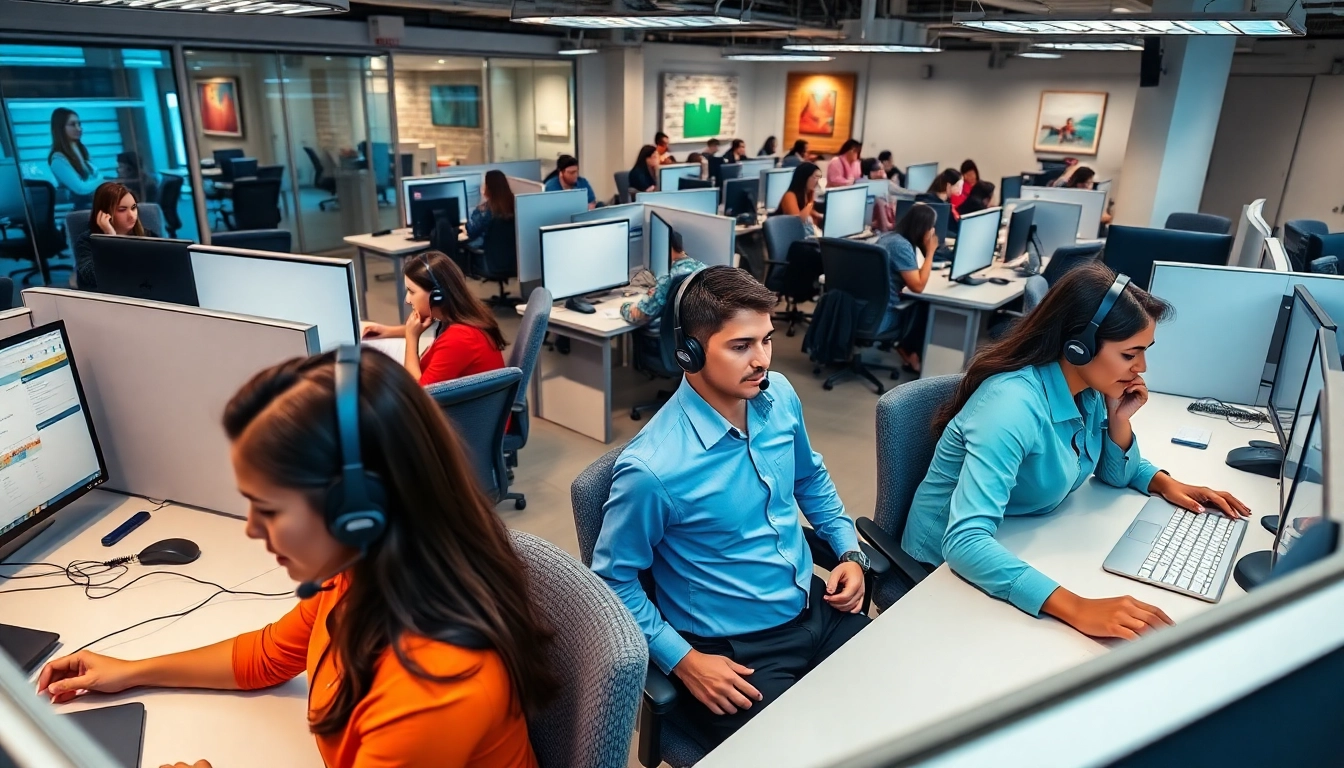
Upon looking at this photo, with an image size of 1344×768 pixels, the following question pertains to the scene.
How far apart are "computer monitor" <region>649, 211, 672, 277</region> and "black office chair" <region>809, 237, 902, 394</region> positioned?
2.98 ft

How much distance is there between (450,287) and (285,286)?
58 cm

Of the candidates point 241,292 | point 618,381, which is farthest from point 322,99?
point 241,292

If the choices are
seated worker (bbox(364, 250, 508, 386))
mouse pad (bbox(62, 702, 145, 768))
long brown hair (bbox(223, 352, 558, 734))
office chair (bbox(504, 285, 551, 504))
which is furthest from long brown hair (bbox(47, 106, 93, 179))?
long brown hair (bbox(223, 352, 558, 734))

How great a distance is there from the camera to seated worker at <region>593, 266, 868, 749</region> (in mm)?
1518

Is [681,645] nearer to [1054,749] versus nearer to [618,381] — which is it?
[1054,749]

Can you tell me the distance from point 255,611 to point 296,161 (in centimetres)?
739

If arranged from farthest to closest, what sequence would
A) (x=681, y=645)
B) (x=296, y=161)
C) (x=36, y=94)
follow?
(x=296, y=161)
(x=36, y=94)
(x=681, y=645)

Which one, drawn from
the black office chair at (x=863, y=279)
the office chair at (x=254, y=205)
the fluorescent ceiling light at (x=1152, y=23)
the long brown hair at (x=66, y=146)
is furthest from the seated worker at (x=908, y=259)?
the long brown hair at (x=66, y=146)

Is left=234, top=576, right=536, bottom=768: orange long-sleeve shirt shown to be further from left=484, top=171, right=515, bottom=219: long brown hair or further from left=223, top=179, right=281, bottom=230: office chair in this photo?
left=223, top=179, right=281, bottom=230: office chair

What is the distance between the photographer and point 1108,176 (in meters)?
10.1

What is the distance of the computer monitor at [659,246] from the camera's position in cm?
466

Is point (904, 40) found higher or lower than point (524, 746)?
higher

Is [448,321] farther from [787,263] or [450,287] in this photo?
[787,263]

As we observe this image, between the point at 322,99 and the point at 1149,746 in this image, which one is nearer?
the point at 1149,746
